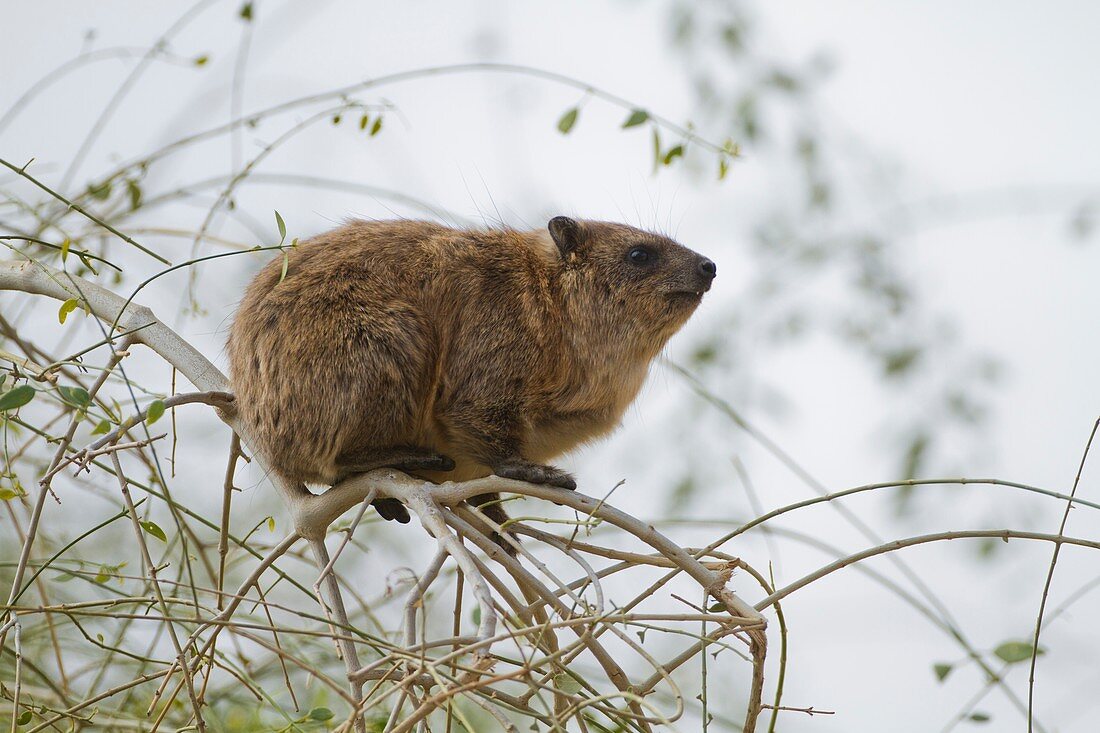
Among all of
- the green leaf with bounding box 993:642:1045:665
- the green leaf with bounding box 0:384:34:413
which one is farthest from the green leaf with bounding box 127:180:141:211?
the green leaf with bounding box 993:642:1045:665

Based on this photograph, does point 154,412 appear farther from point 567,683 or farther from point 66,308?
point 567,683

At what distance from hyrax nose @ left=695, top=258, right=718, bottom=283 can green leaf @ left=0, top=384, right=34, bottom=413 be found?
169 cm

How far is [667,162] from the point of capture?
2.47 metres

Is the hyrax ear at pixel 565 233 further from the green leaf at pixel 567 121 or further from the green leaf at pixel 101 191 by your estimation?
the green leaf at pixel 101 191

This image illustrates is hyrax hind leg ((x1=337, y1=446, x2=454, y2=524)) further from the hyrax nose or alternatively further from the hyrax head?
the hyrax nose

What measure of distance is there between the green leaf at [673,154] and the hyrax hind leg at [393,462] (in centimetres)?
85

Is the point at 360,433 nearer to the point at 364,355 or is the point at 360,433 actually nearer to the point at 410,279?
the point at 364,355

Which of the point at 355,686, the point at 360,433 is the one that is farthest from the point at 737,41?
the point at 355,686

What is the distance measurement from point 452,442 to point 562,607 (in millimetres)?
829

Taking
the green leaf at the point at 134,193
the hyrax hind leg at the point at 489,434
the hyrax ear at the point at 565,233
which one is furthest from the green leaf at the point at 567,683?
the green leaf at the point at 134,193

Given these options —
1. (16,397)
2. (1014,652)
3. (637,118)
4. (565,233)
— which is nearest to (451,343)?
(565,233)

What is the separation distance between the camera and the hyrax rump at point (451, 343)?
7.54 ft

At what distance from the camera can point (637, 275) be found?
9.34ft

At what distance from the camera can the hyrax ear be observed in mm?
2822
